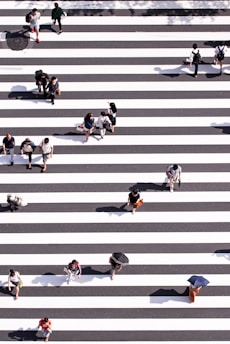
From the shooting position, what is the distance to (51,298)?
20.5m

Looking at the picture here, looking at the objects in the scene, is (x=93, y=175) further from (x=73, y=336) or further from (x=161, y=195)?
(x=73, y=336)

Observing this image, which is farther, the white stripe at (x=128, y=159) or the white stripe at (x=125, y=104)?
the white stripe at (x=125, y=104)

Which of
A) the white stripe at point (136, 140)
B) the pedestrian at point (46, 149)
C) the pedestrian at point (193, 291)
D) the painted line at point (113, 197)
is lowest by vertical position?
the pedestrian at point (193, 291)

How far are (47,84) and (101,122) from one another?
2.84 metres

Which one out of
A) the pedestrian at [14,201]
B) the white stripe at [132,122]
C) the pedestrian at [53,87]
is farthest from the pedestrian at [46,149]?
the pedestrian at [53,87]

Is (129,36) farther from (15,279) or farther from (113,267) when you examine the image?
(15,279)

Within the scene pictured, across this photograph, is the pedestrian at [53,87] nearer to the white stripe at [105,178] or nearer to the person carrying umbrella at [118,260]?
the white stripe at [105,178]

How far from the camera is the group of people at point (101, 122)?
73.2 feet

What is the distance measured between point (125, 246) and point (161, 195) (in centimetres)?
241

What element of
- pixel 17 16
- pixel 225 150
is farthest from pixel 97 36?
pixel 225 150

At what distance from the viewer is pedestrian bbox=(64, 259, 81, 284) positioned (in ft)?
65.2

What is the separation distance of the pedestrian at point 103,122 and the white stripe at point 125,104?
1.30 metres

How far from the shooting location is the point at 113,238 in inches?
843

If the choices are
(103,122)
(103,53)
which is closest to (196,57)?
(103,53)
